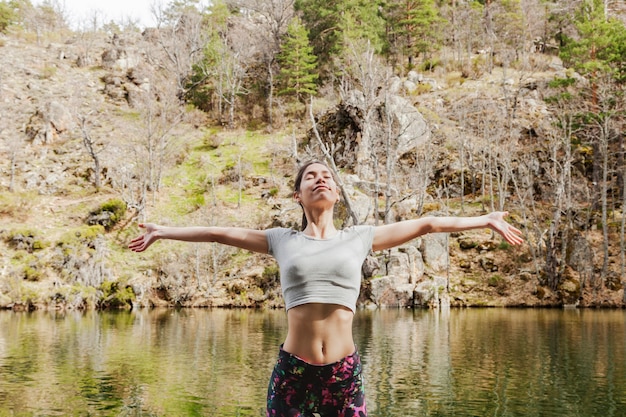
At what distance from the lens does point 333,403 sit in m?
2.79

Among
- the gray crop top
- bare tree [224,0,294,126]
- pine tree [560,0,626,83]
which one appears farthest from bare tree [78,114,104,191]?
the gray crop top

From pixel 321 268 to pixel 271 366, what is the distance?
10.3 meters

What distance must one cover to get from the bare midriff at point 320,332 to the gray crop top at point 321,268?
1.8 inches

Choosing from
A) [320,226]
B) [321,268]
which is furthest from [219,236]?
[321,268]

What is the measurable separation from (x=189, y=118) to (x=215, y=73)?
5.39 meters

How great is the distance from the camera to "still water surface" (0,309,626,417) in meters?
8.95

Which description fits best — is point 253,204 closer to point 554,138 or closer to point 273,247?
point 554,138

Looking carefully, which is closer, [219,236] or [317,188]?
[317,188]

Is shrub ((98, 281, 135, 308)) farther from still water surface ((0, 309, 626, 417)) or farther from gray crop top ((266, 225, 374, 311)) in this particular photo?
gray crop top ((266, 225, 374, 311))

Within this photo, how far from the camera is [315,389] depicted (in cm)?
276

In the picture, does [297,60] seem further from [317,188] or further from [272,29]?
[317,188]

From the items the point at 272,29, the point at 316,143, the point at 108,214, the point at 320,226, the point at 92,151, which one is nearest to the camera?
the point at 320,226

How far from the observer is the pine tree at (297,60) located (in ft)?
180

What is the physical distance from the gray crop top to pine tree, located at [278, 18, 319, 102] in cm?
5172
